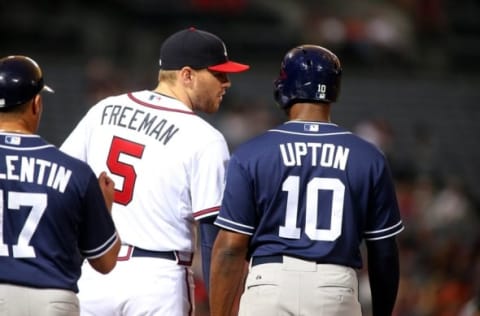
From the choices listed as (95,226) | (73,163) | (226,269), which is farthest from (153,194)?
(73,163)

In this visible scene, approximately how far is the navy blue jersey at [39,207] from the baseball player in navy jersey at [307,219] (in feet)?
2.33

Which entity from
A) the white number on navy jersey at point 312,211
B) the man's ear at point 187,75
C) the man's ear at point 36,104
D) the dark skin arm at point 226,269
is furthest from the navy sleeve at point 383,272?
the man's ear at point 36,104

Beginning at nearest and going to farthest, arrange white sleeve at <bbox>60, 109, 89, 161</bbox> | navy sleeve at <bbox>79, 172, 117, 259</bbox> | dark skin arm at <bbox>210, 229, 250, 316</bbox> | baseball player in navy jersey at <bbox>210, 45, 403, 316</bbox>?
navy sleeve at <bbox>79, 172, 117, 259</bbox>
baseball player in navy jersey at <bbox>210, 45, 403, 316</bbox>
dark skin arm at <bbox>210, 229, 250, 316</bbox>
white sleeve at <bbox>60, 109, 89, 161</bbox>

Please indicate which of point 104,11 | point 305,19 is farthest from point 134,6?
point 305,19

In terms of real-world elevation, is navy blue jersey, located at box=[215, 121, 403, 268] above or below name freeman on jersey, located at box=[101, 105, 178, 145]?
below

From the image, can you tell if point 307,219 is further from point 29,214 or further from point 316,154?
point 29,214

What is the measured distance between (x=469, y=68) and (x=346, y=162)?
16466 millimetres

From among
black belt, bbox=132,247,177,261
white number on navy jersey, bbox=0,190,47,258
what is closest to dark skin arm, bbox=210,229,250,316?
black belt, bbox=132,247,177,261

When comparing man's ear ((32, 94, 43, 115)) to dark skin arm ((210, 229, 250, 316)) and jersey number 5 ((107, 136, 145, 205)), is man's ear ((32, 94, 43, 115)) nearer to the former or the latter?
jersey number 5 ((107, 136, 145, 205))

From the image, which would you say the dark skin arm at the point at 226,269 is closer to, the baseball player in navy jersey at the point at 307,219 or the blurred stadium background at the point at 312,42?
Result: the baseball player in navy jersey at the point at 307,219

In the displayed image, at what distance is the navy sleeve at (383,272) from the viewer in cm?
542

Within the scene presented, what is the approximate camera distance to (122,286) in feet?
18.5

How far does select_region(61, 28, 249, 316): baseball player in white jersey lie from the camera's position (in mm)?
5648

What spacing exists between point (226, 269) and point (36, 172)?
39.3 inches
